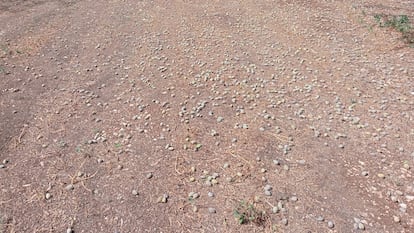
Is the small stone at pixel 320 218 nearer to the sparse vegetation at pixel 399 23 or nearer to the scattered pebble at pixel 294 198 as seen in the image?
the scattered pebble at pixel 294 198

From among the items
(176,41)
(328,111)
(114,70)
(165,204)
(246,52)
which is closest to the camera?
(165,204)

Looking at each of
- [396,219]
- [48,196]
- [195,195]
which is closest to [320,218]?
[396,219]

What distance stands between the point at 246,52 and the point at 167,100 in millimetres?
2742

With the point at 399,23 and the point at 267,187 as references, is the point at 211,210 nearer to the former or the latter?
the point at 267,187

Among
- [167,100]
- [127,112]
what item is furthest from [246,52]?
[127,112]

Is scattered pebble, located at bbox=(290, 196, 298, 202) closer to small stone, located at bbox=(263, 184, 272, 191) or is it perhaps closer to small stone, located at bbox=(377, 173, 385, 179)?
small stone, located at bbox=(263, 184, 272, 191)

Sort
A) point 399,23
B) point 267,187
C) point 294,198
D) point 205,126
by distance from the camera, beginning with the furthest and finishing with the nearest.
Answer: point 399,23 → point 205,126 → point 267,187 → point 294,198

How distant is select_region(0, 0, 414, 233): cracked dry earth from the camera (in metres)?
3.88

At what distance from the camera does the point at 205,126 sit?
526 centimetres

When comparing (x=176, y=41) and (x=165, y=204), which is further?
(x=176, y=41)

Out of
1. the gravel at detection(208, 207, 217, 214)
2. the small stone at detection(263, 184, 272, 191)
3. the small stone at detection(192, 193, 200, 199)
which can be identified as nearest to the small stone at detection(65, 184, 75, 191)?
the small stone at detection(192, 193, 200, 199)

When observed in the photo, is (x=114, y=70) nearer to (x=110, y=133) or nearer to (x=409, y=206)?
(x=110, y=133)

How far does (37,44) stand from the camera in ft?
25.8

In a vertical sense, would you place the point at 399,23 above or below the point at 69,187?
below
